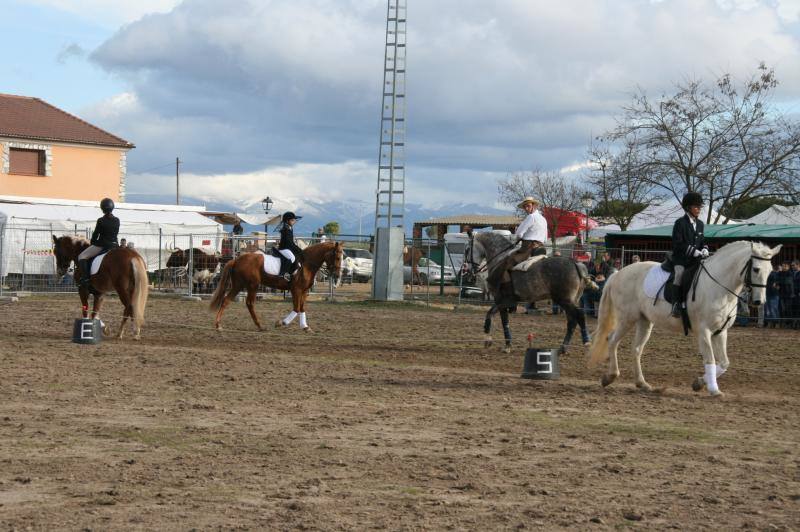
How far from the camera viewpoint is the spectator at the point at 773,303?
2514 centimetres

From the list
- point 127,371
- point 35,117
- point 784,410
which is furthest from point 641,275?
point 35,117

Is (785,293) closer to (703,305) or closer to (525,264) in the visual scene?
(525,264)

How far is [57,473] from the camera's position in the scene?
295 inches

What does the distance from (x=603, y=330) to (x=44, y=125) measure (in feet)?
155

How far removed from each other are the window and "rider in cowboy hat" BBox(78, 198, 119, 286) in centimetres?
3755

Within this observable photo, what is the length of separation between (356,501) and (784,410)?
655 cm

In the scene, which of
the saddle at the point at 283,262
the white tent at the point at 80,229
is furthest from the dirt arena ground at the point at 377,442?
the white tent at the point at 80,229

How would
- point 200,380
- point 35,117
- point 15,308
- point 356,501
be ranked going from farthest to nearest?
point 35,117 < point 15,308 < point 200,380 < point 356,501

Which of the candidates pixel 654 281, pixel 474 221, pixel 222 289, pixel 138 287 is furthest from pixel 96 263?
pixel 474 221

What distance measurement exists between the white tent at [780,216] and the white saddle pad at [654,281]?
23.4m

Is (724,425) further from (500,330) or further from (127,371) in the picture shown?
(500,330)

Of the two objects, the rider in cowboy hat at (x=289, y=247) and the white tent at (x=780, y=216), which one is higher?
the white tent at (x=780, y=216)

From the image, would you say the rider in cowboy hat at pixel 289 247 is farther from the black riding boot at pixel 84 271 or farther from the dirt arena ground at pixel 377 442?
the black riding boot at pixel 84 271

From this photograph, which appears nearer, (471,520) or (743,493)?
(471,520)
